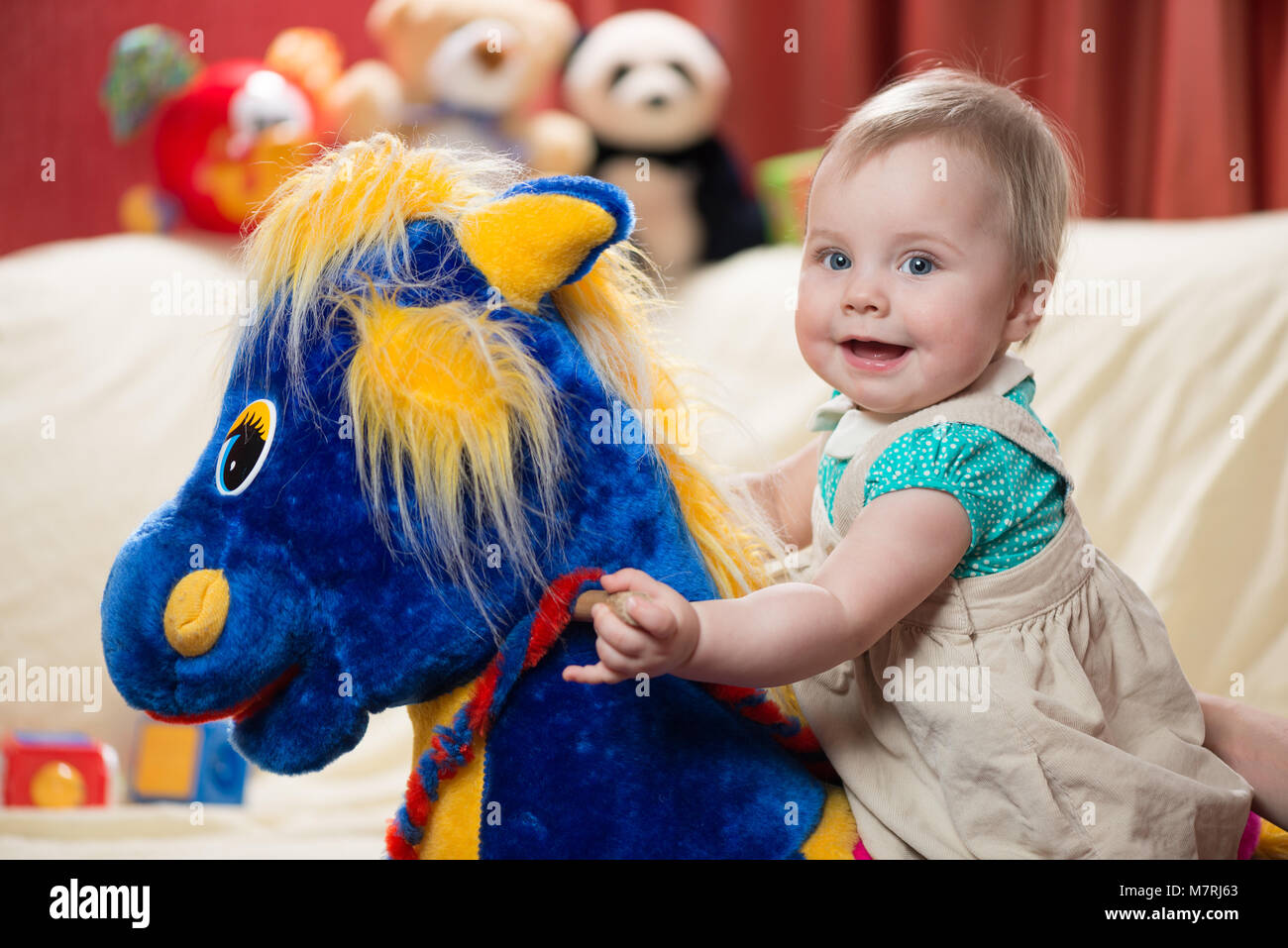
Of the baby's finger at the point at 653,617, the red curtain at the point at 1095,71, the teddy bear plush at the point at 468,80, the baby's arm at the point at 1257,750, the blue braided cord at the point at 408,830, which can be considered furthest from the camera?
the red curtain at the point at 1095,71

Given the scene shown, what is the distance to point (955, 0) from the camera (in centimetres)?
206

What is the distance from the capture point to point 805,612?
0.62m

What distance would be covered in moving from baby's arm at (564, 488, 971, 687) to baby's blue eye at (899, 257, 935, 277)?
13 cm

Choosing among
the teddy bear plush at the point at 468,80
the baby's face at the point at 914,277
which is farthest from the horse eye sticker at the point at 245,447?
the teddy bear plush at the point at 468,80

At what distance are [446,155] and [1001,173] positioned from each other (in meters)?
0.33

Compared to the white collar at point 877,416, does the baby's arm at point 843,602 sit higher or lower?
lower

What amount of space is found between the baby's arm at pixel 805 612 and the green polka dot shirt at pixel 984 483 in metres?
0.01

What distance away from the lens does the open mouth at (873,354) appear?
0.73 metres

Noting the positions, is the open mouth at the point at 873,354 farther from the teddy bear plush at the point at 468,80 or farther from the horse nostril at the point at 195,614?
the teddy bear plush at the point at 468,80

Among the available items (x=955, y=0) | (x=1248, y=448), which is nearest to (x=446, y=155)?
(x=1248, y=448)

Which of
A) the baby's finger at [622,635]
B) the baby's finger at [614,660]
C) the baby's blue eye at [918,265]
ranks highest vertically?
the baby's blue eye at [918,265]

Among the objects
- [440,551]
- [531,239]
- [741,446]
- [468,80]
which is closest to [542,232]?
[531,239]

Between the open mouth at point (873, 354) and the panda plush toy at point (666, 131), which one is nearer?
the open mouth at point (873, 354)
